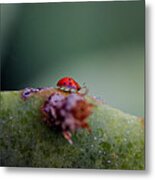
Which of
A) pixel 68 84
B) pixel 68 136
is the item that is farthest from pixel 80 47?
pixel 68 136

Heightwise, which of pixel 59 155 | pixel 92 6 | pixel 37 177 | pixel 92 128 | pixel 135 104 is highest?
pixel 92 6

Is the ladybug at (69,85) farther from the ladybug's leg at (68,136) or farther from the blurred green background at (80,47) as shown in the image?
the ladybug's leg at (68,136)

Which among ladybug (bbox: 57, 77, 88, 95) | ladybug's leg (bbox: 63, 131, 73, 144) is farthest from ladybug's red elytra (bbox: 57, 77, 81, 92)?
ladybug's leg (bbox: 63, 131, 73, 144)

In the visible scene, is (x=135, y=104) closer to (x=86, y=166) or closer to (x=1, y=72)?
(x=86, y=166)

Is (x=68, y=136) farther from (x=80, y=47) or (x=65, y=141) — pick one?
(x=80, y=47)

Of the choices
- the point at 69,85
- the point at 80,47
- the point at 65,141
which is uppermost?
the point at 80,47

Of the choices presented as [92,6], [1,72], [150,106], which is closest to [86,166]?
[150,106]
